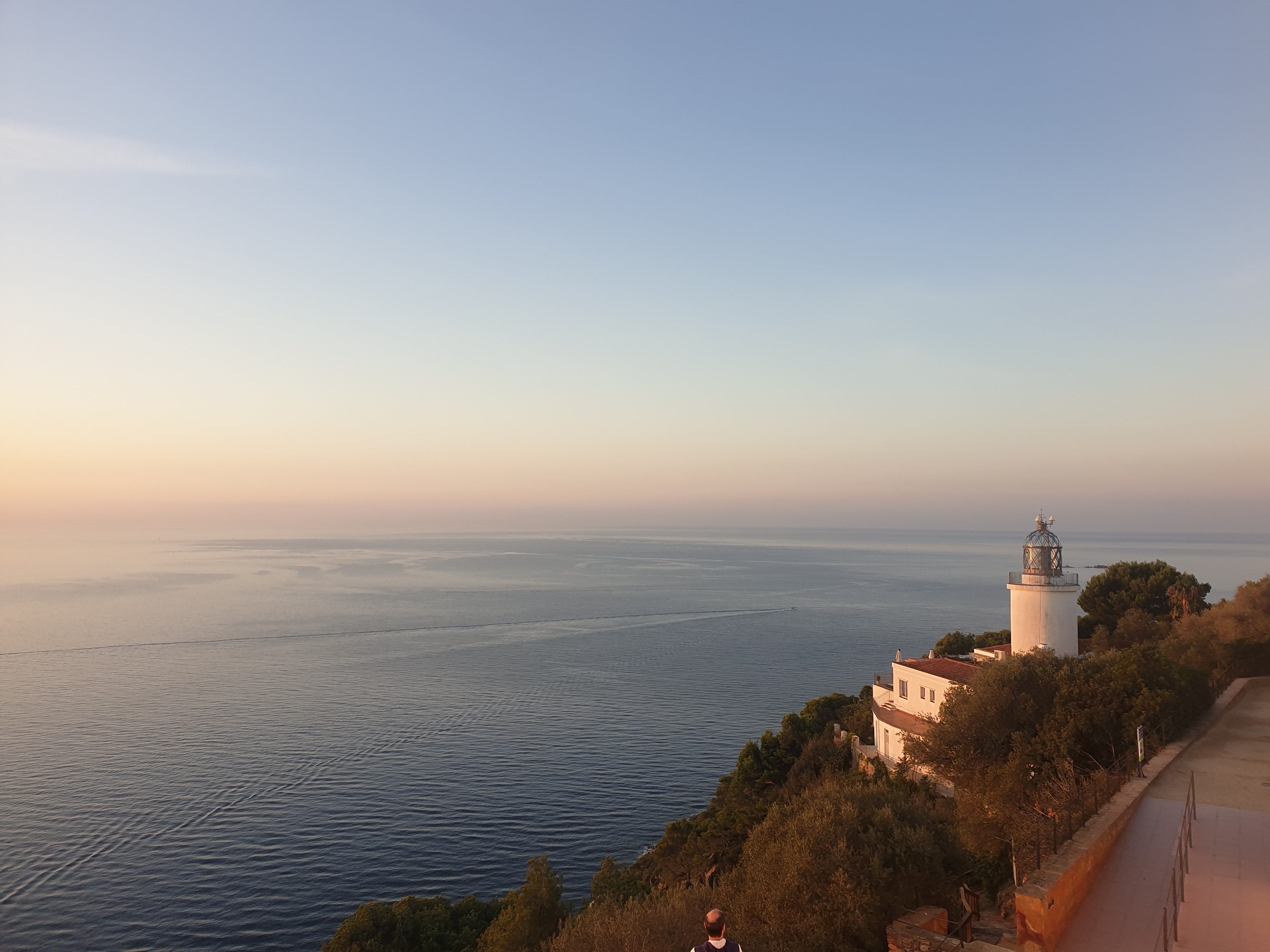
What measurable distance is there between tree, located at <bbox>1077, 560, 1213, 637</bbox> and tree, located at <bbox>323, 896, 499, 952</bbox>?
42.9m

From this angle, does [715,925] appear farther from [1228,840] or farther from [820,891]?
[1228,840]

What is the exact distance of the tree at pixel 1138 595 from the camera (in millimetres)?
46688

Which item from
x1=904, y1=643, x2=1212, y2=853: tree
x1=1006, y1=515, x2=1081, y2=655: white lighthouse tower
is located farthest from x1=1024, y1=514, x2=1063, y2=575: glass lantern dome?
x1=904, y1=643, x2=1212, y2=853: tree

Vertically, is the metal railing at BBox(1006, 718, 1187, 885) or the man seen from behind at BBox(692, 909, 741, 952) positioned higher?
the man seen from behind at BBox(692, 909, 741, 952)

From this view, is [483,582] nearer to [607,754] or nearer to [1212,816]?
[607,754]

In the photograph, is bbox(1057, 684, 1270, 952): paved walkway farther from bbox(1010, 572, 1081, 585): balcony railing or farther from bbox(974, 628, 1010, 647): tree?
bbox(974, 628, 1010, 647): tree

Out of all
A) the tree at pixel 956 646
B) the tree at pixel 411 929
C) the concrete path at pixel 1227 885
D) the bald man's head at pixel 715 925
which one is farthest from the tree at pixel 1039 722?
the tree at pixel 956 646

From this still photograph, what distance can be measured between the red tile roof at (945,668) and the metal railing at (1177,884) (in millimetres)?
18781

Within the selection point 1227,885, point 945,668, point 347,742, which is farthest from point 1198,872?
point 347,742

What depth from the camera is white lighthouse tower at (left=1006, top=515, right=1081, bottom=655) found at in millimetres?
32969

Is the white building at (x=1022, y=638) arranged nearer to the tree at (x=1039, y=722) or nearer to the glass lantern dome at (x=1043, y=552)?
the glass lantern dome at (x=1043, y=552)

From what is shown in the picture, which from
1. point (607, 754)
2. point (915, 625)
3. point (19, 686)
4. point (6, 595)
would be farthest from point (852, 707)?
point (6, 595)

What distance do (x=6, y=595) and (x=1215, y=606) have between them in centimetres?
16294

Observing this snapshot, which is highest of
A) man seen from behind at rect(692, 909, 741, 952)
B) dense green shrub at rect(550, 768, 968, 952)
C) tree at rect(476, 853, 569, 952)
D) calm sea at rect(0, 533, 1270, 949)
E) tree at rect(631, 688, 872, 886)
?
man seen from behind at rect(692, 909, 741, 952)
